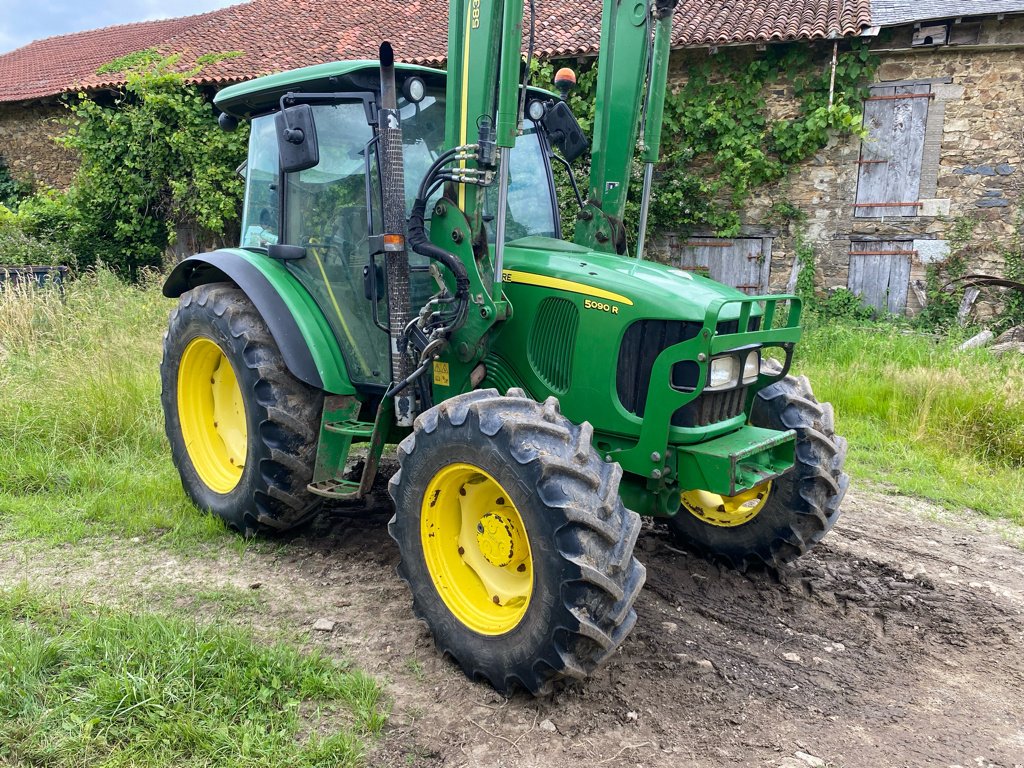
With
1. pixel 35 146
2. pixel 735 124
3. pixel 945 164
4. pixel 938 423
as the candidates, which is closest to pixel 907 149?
pixel 945 164

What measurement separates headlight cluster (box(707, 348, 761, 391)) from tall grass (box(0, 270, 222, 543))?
2685mm

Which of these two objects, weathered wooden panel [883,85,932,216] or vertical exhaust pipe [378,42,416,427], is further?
weathered wooden panel [883,85,932,216]

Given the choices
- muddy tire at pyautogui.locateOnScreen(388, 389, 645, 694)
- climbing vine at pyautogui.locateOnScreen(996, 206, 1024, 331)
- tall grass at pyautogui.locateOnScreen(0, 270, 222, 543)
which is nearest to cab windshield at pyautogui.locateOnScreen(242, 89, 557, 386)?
muddy tire at pyautogui.locateOnScreen(388, 389, 645, 694)

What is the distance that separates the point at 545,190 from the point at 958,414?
4.09 meters

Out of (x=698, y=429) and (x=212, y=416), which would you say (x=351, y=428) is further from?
(x=698, y=429)

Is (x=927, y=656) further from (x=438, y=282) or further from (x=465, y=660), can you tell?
(x=438, y=282)

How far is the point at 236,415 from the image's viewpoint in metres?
4.45

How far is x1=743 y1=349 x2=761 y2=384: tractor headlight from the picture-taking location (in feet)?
10.8

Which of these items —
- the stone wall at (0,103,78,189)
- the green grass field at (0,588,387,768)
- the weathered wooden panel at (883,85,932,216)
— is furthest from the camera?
the stone wall at (0,103,78,189)

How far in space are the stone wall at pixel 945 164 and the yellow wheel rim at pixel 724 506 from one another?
864 cm

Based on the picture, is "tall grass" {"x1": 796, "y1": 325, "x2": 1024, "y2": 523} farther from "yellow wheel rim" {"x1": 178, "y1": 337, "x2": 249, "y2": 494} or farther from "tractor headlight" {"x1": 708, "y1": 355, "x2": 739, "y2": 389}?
"yellow wheel rim" {"x1": 178, "y1": 337, "x2": 249, "y2": 494}

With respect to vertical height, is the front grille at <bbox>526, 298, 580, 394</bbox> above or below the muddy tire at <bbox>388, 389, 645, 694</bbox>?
above

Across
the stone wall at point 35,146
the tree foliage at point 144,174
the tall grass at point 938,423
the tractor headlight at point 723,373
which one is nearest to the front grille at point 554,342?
the tractor headlight at point 723,373

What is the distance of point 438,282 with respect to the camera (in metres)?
3.42
